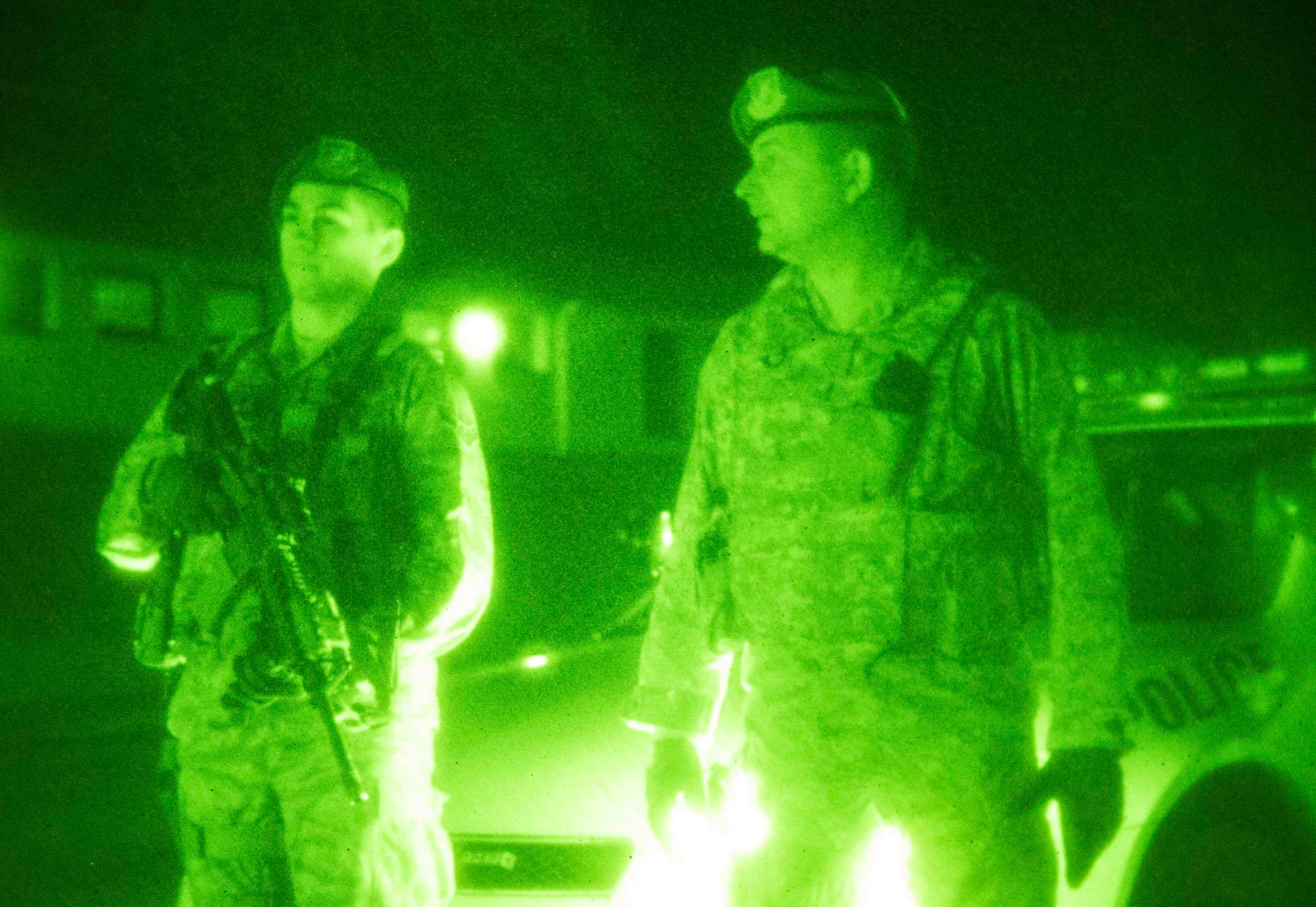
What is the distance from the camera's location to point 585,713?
331 cm

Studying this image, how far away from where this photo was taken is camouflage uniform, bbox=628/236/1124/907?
1.88 m

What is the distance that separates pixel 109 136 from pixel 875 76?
14.6 meters

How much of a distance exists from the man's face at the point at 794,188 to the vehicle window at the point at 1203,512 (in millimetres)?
1352

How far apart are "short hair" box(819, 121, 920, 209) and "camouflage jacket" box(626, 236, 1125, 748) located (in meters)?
0.15

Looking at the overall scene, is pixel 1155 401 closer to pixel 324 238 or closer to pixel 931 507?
pixel 931 507

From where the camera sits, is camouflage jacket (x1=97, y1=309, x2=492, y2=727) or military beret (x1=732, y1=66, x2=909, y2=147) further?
camouflage jacket (x1=97, y1=309, x2=492, y2=727)

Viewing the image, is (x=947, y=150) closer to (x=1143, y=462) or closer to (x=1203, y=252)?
(x=1203, y=252)

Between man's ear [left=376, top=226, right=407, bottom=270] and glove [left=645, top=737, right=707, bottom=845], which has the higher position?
man's ear [left=376, top=226, right=407, bottom=270]

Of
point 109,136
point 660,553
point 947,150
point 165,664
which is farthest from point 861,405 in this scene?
point 109,136

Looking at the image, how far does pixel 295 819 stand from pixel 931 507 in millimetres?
1272

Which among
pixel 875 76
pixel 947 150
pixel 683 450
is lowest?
pixel 683 450

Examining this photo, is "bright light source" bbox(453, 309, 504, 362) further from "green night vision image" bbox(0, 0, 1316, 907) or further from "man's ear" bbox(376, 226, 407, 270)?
"man's ear" bbox(376, 226, 407, 270)

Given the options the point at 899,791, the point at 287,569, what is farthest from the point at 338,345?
the point at 899,791

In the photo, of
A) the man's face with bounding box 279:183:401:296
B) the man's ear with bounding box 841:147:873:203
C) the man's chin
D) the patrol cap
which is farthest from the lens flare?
the patrol cap
